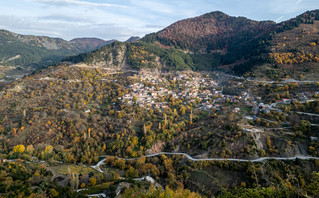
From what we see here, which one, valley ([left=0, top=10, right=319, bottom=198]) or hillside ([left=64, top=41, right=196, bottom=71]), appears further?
hillside ([left=64, top=41, right=196, bottom=71])

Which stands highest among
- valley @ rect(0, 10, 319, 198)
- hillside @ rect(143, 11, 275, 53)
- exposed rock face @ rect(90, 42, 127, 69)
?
hillside @ rect(143, 11, 275, 53)

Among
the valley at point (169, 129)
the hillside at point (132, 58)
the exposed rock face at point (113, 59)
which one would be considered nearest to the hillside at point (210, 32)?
the hillside at point (132, 58)

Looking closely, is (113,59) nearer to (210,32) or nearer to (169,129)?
(169,129)

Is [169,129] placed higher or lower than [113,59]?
lower

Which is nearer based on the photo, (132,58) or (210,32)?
(132,58)

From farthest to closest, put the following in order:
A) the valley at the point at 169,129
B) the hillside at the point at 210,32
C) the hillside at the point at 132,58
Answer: the hillside at the point at 210,32, the hillside at the point at 132,58, the valley at the point at 169,129

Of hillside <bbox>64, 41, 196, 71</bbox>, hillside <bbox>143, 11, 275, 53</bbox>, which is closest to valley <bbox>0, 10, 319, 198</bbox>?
hillside <bbox>64, 41, 196, 71</bbox>

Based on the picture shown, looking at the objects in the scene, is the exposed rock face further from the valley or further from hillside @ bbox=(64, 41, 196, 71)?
the valley

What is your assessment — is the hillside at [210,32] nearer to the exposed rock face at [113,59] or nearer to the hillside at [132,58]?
the hillside at [132,58]

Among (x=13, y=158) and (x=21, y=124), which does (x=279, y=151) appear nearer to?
(x=13, y=158)

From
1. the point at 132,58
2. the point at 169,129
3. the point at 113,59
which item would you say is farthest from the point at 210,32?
the point at 169,129

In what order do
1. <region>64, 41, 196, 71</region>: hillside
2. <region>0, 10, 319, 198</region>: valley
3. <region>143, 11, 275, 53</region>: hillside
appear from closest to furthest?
<region>0, 10, 319, 198</region>: valley, <region>64, 41, 196, 71</region>: hillside, <region>143, 11, 275, 53</region>: hillside

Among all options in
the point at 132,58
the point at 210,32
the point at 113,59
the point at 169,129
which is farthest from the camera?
the point at 210,32
